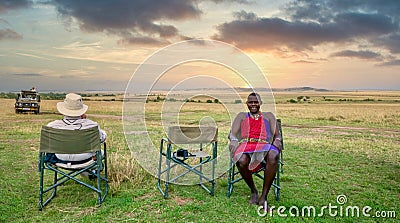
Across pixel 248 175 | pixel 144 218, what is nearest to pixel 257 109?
pixel 248 175

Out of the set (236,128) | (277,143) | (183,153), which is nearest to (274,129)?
(277,143)

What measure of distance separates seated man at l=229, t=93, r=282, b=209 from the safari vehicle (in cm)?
1830

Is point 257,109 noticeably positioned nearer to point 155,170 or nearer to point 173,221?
point 173,221

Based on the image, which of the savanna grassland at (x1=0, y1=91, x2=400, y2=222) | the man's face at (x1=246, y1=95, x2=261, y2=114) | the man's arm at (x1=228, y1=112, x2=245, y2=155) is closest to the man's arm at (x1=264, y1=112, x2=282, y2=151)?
the man's face at (x1=246, y1=95, x2=261, y2=114)

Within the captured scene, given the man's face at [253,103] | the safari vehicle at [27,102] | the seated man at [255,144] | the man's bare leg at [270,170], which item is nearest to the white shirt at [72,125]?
the seated man at [255,144]

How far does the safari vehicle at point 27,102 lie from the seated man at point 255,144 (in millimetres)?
18303

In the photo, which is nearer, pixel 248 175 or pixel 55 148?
pixel 55 148

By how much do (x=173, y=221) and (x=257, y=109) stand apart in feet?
5.69

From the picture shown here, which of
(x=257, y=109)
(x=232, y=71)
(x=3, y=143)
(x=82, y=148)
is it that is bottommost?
(x=3, y=143)

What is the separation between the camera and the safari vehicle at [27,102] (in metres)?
19.3

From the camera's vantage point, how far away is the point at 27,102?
1938cm

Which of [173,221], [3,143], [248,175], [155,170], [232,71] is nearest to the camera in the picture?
[173,221]

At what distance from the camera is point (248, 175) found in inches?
156

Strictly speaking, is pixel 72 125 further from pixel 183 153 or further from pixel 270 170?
pixel 270 170
